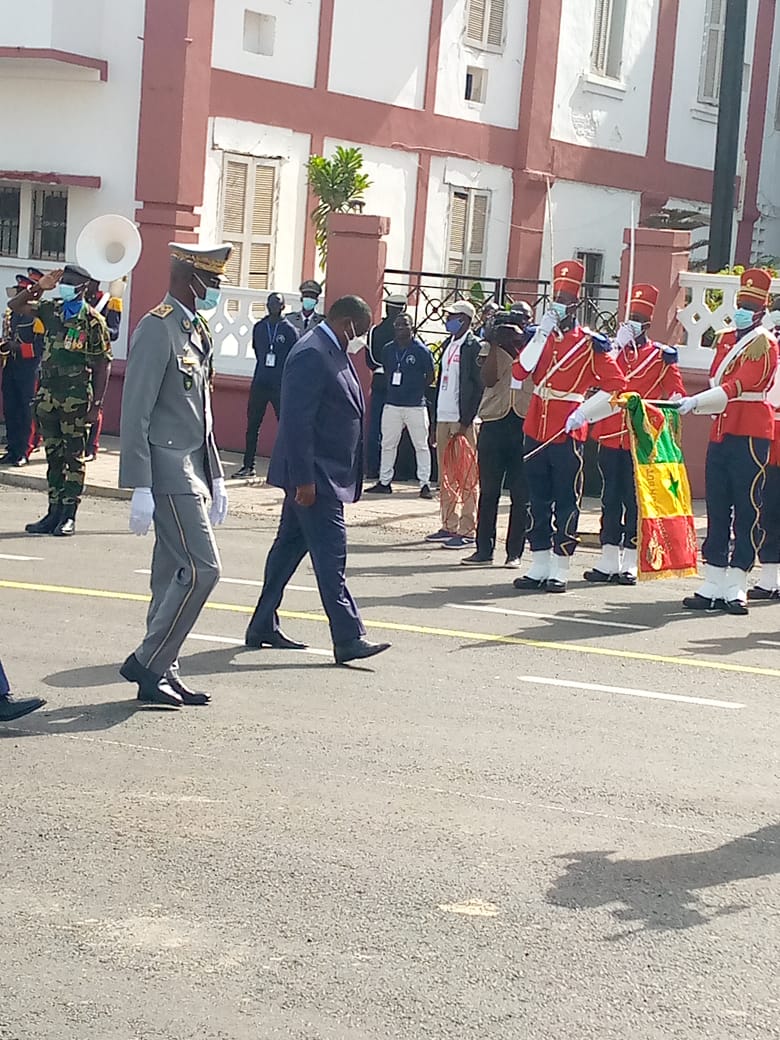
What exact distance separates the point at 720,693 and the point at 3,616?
12.8 ft

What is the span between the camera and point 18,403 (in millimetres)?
17812

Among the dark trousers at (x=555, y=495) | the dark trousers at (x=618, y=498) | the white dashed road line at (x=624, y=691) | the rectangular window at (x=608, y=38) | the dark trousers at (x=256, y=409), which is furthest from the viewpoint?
the rectangular window at (x=608, y=38)

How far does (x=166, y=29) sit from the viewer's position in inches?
803

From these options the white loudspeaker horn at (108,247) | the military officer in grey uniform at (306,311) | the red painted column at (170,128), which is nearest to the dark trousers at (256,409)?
the military officer in grey uniform at (306,311)

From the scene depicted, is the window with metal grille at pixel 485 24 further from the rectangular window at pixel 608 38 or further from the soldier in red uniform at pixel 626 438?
the soldier in red uniform at pixel 626 438

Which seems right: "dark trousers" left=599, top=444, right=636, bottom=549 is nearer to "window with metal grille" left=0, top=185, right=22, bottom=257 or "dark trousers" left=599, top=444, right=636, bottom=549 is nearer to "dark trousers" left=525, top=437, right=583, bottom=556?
"dark trousers" left=525, top=437, right=583, bottom=556

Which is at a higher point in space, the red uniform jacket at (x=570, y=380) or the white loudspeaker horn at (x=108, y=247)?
the white loudspeaker horn at (x=108, y=247)

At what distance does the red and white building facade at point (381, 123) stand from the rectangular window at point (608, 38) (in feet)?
0.11

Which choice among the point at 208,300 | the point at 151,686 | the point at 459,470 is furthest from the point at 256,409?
the point at 151,686

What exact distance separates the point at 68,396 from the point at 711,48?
61.1ft

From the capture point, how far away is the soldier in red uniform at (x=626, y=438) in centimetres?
1291

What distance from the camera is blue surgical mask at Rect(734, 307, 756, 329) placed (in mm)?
11859

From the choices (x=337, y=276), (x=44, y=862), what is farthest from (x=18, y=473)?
(x=44, y=862)

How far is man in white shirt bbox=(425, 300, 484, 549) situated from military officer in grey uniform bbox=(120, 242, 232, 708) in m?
6.61
